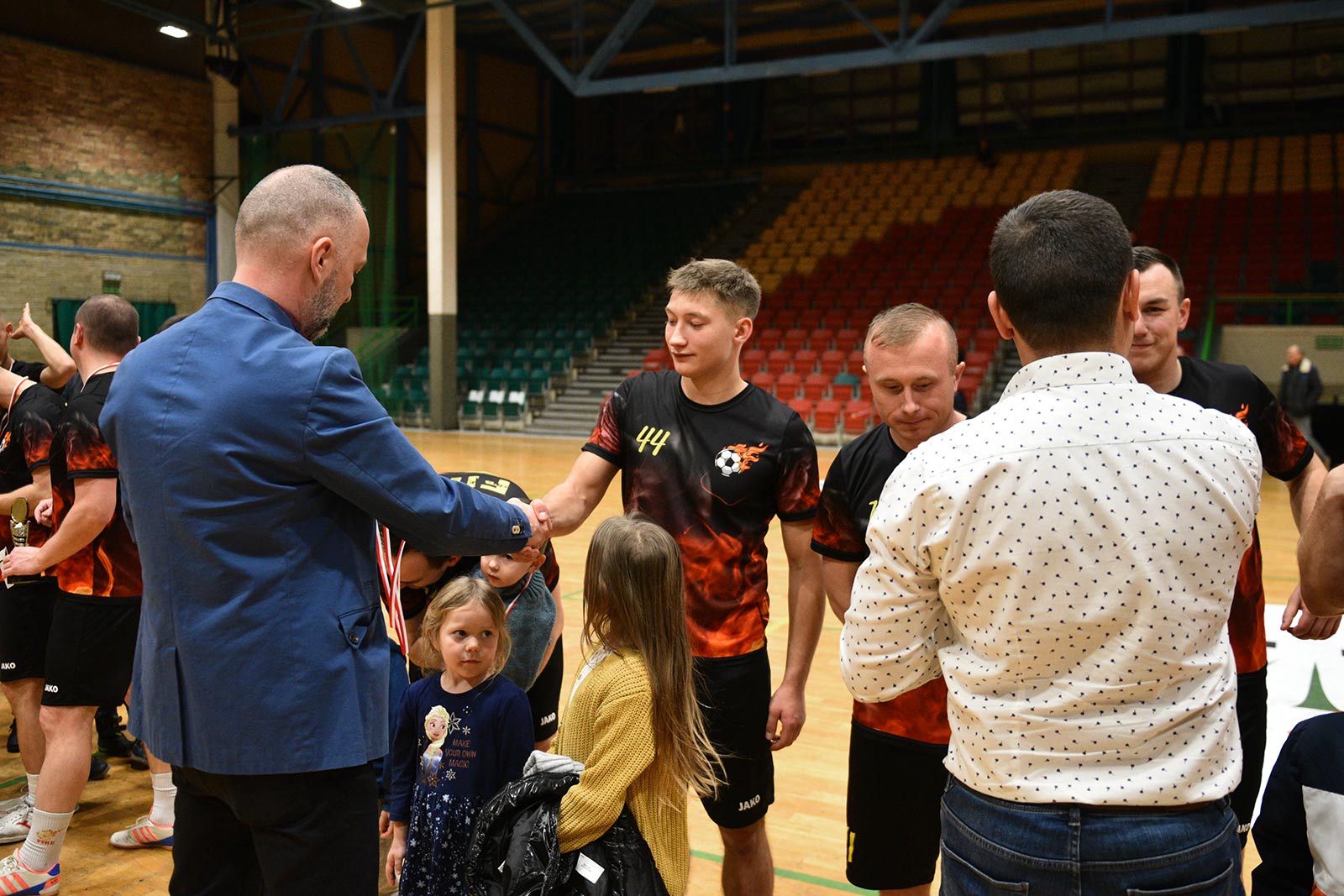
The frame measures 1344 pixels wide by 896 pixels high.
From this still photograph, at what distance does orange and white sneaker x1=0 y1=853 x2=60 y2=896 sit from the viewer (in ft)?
9.50

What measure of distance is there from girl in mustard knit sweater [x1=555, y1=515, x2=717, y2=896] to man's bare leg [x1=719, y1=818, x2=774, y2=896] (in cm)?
49

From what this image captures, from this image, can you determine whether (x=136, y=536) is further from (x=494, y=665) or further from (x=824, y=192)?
(x=824, y=192)

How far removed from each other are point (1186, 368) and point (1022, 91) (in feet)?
71.8

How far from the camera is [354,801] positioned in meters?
1.80

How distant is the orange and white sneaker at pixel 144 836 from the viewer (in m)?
3.28

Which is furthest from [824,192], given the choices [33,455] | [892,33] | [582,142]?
[33,455]

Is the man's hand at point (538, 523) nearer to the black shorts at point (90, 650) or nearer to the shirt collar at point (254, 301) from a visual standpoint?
the shirt collar at point (254, 301)

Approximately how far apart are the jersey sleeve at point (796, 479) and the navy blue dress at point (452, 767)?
82 cm

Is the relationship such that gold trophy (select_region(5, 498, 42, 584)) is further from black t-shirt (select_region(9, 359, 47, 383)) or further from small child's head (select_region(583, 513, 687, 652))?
small child's head (select_region(583, 513, 687, 652))

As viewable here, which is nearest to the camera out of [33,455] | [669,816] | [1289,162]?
[669,816]

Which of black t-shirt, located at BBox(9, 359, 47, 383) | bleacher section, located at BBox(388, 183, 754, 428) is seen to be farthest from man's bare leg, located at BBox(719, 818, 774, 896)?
bleacher section, located at BBox(388, 183, 754, 428)

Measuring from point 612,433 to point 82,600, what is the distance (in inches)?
69.8

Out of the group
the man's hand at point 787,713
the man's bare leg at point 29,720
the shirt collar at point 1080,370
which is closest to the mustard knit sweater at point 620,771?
the man's hand at point 787,713

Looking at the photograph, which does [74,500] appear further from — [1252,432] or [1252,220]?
[1252,220]
